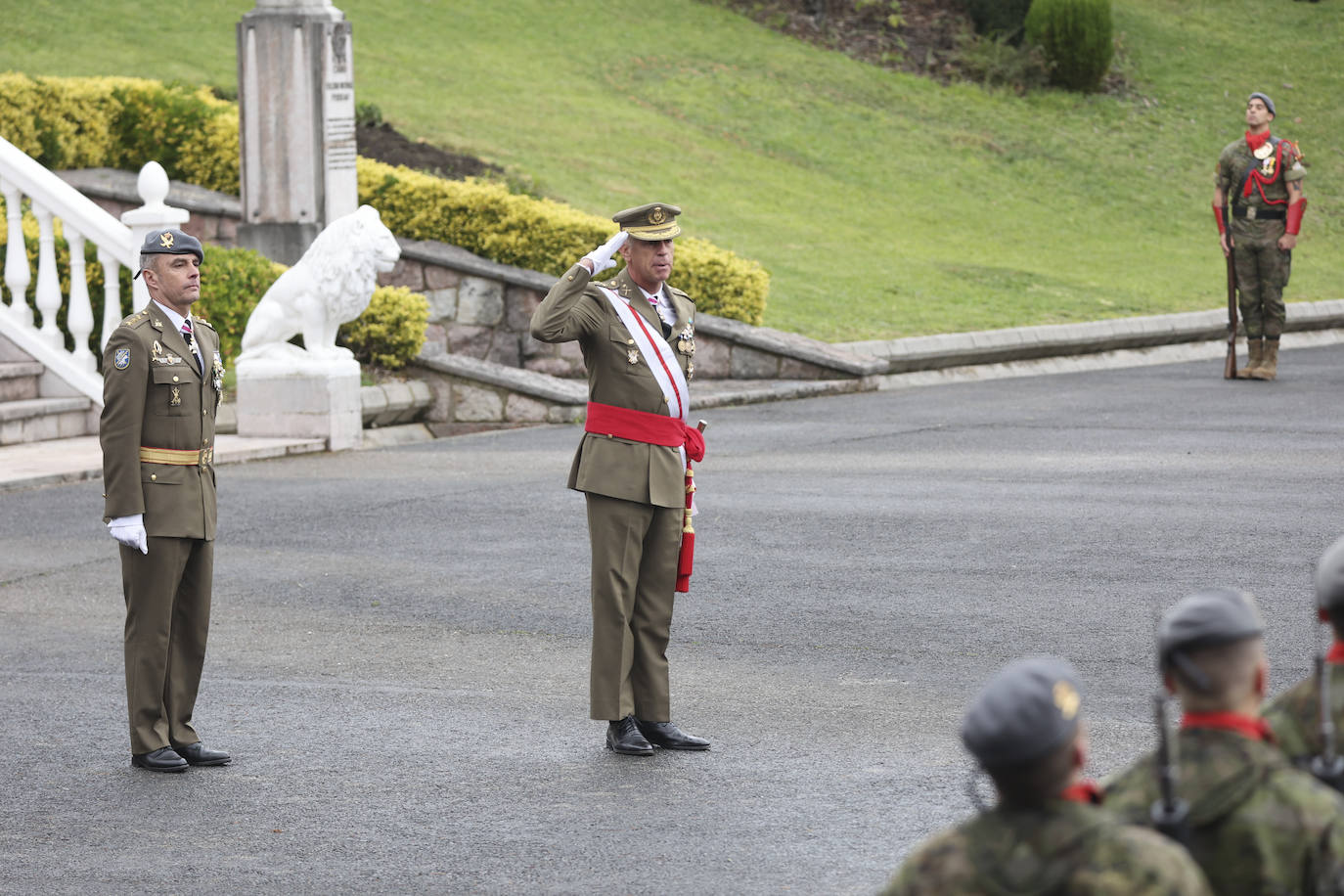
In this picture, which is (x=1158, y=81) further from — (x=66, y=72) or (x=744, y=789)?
(x=744, y=789)

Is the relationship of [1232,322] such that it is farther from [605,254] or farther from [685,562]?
[605,254]

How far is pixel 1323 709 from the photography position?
304 centimetres

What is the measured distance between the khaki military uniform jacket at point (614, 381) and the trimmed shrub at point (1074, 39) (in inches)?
997

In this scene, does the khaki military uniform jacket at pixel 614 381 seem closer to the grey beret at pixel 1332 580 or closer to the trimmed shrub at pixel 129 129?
the grey beret at pixel 1332 580

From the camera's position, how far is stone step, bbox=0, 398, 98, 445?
1299 cm

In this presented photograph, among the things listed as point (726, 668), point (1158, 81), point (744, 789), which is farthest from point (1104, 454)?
point (1158, 81)

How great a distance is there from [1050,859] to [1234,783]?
38cm

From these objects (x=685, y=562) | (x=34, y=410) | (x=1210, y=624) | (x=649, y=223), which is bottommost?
(x=34, y=410)

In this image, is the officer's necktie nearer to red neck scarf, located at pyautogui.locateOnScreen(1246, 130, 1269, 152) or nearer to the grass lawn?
red neck scarf, located at pyautogui.locateOnScreen(1246, 130, 1269, 152)

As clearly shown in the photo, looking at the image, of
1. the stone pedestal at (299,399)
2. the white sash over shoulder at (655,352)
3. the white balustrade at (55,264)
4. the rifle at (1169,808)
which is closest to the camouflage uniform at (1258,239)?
the stone pedestal at (299,399)

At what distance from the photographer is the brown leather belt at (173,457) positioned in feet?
21.0

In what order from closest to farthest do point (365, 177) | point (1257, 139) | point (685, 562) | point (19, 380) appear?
point (685, 562) → point (19, 380) → point (1257, 139) → point (365, 177)

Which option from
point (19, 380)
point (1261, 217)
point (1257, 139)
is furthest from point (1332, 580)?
point (1261, 217)

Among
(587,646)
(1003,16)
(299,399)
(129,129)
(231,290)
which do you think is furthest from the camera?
(1003,16)
